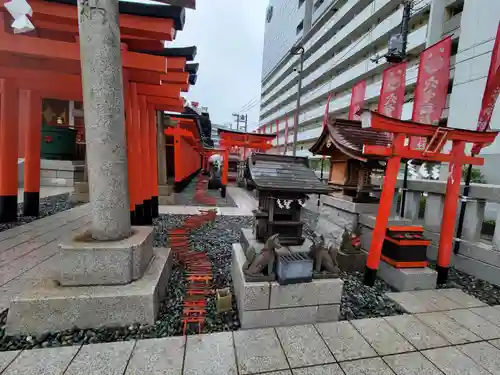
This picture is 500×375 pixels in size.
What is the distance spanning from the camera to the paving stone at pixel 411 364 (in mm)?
2377

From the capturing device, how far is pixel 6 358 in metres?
2.22

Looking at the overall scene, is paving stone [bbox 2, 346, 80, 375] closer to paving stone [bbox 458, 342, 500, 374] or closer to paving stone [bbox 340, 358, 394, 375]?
paving stone [bbox 340, 358, 394, 375]

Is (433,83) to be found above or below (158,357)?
above

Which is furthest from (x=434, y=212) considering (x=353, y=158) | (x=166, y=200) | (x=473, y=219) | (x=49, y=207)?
(x=49, y=207)

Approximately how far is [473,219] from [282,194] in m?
4.25

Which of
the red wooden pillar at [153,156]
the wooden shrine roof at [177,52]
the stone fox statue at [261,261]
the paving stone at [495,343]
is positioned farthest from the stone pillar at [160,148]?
the paving stone at [495,343]

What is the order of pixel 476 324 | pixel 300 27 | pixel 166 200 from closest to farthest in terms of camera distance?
1. pixel 476 324
2. pixel 166 200
3. pixel 300 27

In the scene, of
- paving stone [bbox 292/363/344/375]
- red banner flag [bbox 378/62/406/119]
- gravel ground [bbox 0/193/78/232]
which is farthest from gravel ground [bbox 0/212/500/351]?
red banner flag [bbox 378/62/406/119]

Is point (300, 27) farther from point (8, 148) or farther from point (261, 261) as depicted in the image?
point (261, 261)

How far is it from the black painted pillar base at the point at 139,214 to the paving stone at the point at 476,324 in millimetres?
6509

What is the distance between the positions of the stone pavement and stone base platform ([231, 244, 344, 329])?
12cm

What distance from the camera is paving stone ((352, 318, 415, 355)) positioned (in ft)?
8.77

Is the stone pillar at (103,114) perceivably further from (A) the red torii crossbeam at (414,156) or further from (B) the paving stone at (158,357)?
(A) the red torii crossbeam at (414,156)

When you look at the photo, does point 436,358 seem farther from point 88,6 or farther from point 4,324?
point 88,6
